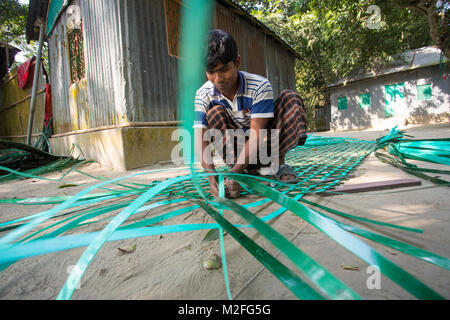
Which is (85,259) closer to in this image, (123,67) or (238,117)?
(238,117)

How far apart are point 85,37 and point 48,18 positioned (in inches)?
85.8

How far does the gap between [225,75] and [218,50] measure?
4.8 inches

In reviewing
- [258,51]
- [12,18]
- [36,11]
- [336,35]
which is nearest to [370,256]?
[258,51]

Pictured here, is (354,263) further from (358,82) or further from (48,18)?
(358,82)

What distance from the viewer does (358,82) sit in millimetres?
10383

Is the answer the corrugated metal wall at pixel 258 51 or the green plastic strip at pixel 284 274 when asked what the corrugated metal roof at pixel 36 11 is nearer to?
the corrugated metal wall at pixel 258 51

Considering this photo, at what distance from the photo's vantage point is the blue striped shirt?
1162 mm

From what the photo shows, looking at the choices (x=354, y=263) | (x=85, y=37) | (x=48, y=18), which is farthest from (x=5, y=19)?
(x=354, y=263)

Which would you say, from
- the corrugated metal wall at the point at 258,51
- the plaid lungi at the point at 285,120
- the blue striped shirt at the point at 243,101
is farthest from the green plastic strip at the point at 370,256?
the corrugated metal wall at the point at 258,51

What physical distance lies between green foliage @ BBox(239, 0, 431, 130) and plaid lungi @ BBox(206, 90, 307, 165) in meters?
7.06

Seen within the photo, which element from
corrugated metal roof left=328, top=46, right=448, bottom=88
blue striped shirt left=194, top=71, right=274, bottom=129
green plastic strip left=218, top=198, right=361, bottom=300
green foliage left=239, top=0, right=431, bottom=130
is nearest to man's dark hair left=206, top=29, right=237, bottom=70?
blue striped shirt left=194, top=71, right=274, bottom=129

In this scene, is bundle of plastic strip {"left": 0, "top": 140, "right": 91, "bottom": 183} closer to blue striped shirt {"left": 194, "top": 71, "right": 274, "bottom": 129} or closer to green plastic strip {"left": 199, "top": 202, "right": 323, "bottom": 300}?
blue striped shirt {"left": 194, "top": 71, "right": 274, "bottom": 129}

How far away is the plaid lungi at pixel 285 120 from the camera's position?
1293mm

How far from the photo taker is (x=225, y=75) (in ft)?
3.54
